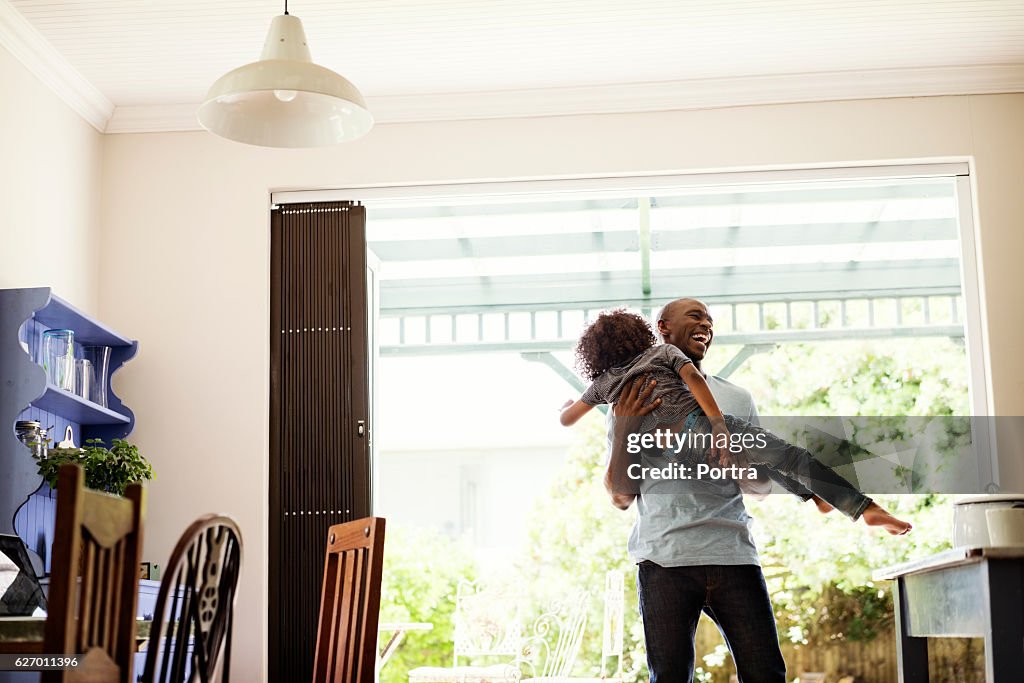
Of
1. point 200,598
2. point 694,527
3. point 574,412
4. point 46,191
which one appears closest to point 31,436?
point 46,191

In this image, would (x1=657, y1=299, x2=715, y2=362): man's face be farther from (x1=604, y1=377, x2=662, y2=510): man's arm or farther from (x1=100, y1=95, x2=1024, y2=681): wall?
(x1=100, y1=95, x2=1024, y2=681): wall

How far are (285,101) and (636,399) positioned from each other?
1752mm

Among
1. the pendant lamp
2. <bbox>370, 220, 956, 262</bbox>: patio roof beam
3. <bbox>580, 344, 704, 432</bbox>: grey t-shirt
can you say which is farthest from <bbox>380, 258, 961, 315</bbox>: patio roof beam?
the pendant lamp

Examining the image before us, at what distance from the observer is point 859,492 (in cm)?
469

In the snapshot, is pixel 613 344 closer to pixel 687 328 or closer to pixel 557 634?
pixel 687 328

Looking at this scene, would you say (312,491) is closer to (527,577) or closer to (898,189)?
(898,189)

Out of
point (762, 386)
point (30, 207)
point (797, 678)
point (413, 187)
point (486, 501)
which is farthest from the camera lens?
point (486, 501)

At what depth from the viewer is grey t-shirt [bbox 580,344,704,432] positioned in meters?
3.89

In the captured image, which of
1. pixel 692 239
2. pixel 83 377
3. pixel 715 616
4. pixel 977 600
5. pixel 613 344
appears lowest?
pixel 715 616

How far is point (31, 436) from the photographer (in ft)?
11.4

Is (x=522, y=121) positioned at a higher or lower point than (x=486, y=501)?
higher

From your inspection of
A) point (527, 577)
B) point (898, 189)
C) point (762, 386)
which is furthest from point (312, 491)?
point (762, 386)

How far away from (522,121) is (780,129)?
1.01m

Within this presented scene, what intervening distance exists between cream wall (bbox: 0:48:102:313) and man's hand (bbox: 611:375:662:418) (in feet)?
6.88
